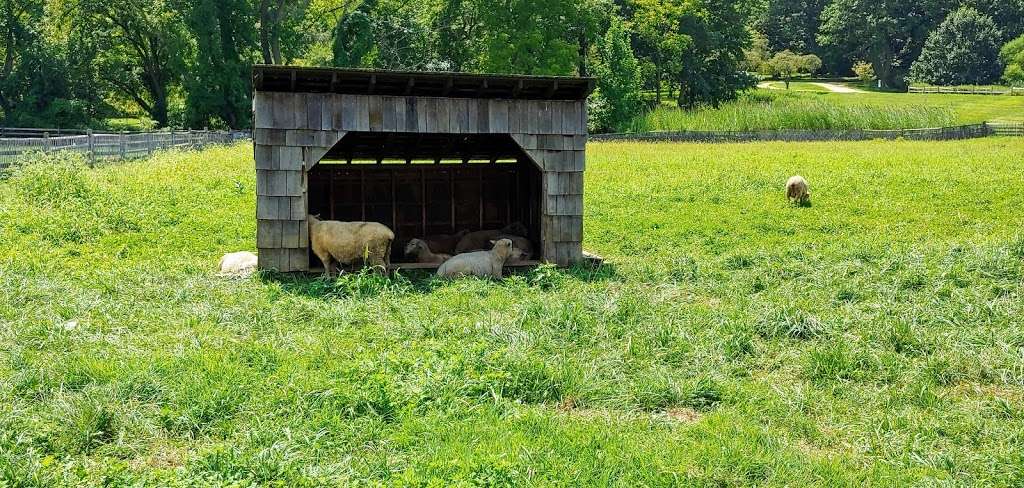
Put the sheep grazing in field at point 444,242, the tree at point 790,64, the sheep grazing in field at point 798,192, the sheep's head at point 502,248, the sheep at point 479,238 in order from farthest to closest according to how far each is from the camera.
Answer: the tree at point 790,64
the sheep grazing in field at point 798,192
the sheep grazing in field at point 444,242
the sheep at point 479,238
the sheep's head at point 502,248

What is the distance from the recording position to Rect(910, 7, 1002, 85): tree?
8669 centimetres

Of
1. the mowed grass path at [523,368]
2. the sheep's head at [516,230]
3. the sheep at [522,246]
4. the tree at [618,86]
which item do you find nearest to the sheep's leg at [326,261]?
the mowed grass path at [523,368]

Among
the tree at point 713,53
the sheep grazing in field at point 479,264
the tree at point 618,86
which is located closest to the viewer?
the sheep grazing in field at point 479,264

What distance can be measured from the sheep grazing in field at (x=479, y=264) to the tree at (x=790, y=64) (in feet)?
260

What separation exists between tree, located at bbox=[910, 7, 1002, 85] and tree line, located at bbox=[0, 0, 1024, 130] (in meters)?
27.7

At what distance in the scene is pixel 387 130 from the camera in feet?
41.1

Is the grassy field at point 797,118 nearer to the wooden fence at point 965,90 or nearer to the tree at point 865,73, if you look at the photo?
Result: the wooden fence at point 965,90

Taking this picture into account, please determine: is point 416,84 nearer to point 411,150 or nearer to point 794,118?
point 411,150

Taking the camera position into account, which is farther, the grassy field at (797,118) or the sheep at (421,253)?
the grassy field at (797,118)

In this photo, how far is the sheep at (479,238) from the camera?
14914mm

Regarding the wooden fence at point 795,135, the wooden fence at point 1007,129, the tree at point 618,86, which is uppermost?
the tree at point 618,86

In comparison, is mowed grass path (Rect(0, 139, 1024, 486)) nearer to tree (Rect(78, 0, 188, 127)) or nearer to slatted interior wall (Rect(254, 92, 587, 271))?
slatted interior wall (Rect(254, 92, 587, 271))

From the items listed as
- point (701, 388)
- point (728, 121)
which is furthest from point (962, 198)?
point (728, 121)

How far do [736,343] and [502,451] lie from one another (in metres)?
3.36
